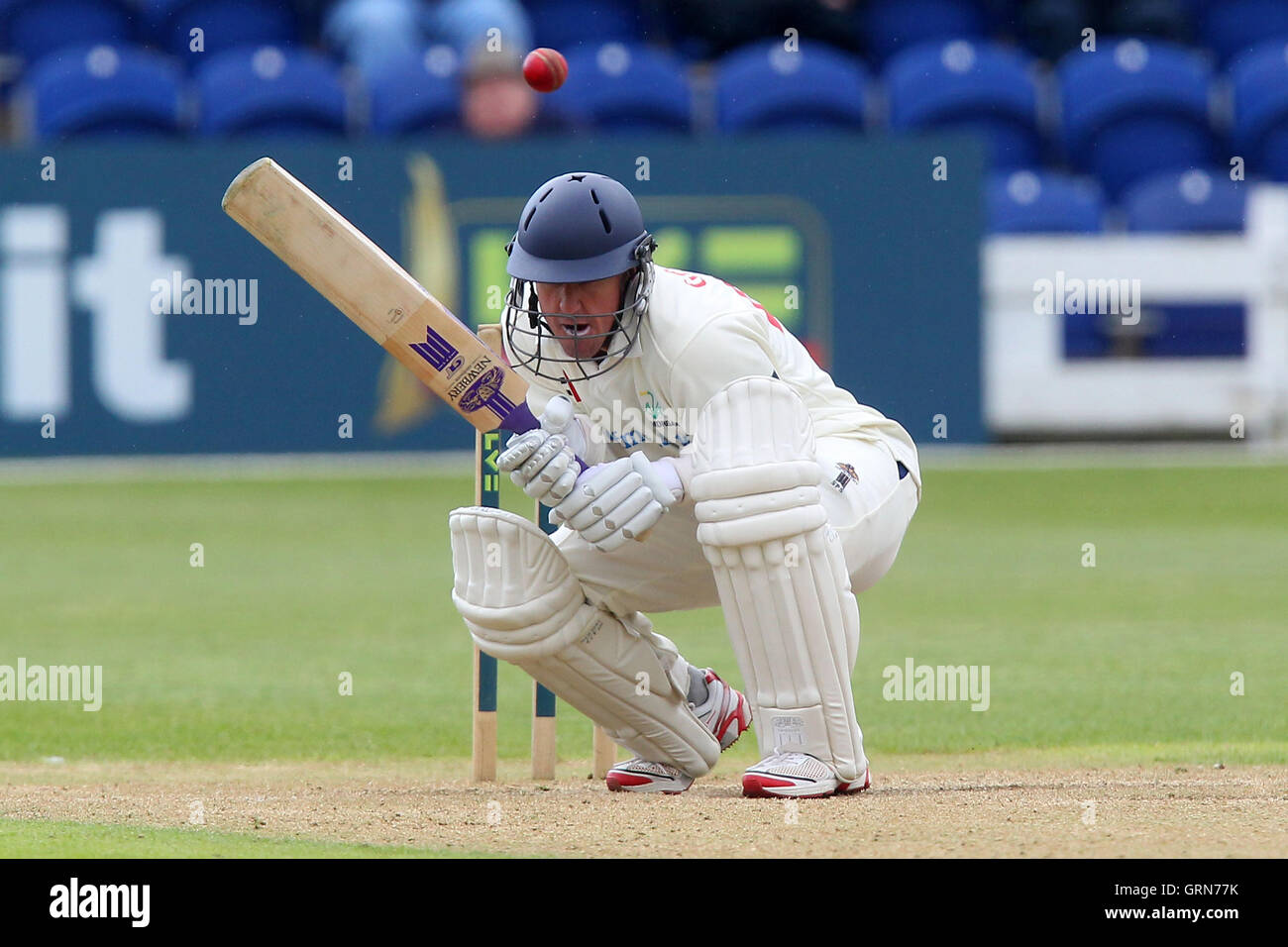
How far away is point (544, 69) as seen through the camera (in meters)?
4.37

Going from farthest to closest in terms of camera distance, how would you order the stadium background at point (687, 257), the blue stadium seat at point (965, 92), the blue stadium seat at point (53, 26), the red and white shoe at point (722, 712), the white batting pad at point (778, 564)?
the blue stadium seat at point (53, 26), the blue stadium seat at point (965, 92), the stadium background at point (687, 257), the red and white shoe at point (722, 712), the white batting pad at point (778, 564)

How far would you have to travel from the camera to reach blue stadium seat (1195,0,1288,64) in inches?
690

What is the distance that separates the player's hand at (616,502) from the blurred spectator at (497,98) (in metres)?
10.4

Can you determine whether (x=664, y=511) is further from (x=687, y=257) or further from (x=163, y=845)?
(x=687, y=257)

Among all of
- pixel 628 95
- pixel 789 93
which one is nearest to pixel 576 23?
pixel 628 95

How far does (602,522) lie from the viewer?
4.09 m

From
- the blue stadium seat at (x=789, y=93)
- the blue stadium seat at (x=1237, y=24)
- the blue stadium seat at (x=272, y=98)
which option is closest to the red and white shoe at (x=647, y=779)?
the blue stadium seat at (x=272, y=98)

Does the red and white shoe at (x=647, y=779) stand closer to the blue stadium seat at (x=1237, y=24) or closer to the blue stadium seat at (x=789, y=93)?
the blue stadium seat at (x=789, y=93)

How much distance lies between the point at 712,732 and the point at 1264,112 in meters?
12.8

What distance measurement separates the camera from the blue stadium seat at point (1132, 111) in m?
16.1

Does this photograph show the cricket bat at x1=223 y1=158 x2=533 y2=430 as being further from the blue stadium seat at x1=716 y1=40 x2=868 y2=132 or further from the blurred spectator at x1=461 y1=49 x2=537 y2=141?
the blue stadium seat at x1=716 y1=40 x2=868 y2=132

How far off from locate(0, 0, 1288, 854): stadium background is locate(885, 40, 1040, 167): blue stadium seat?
0.03m

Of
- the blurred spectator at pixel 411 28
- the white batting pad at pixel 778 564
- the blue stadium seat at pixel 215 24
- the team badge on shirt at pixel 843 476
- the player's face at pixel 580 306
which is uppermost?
the blue stadium seat at pixel 215 24
